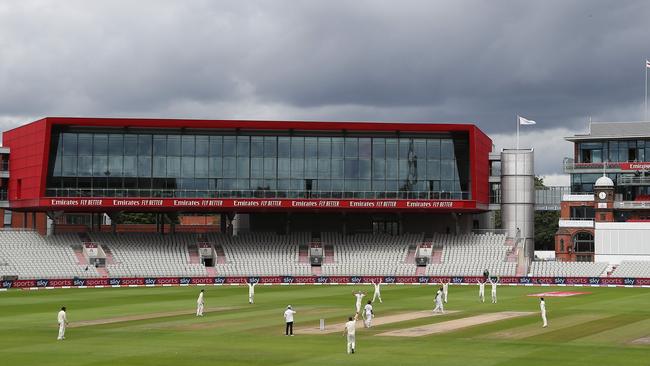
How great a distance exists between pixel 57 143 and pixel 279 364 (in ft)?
227

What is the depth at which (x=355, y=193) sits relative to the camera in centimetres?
9969

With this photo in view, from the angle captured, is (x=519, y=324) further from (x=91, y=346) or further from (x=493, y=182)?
(x=493, y=182)

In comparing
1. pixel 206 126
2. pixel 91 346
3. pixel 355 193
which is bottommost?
pixel 91 346

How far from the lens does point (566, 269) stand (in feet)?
320

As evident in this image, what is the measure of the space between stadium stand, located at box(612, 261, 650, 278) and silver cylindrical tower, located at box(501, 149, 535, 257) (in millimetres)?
12719

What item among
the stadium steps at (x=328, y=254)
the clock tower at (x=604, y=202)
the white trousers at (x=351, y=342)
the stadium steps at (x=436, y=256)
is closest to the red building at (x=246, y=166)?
the stadium steps at (x=436, y=256)

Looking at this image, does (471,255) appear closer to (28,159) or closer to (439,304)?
(439,304)

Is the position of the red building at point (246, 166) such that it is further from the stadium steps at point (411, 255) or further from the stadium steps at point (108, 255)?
the stadium steps at point (411, 255)

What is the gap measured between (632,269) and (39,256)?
58.7 metres

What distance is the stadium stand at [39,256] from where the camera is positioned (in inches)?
3583

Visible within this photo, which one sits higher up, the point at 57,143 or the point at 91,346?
the point at 57,143

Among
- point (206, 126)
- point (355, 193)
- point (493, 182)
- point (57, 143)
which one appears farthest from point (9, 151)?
point (493, 182)

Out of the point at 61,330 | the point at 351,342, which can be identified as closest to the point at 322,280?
the point at 61,330

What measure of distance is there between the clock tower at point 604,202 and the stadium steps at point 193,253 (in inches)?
1755
